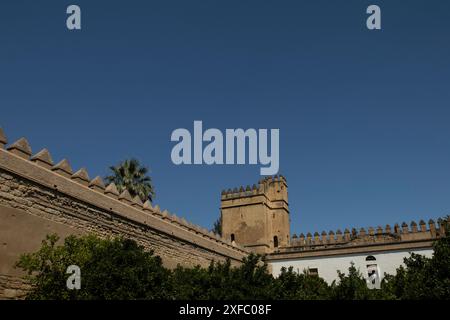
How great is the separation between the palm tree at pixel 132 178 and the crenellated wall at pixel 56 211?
730 cm

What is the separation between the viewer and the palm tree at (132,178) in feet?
76.2

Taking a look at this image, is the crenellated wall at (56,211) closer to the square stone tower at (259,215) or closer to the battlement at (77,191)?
the battlement at (77,191)

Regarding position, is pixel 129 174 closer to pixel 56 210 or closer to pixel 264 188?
pixel 264 188

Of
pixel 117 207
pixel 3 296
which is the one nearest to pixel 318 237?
pixel 117 207

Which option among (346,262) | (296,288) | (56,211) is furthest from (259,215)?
(56,211)

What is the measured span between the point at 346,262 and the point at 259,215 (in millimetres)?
6306

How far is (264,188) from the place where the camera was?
2811 cm

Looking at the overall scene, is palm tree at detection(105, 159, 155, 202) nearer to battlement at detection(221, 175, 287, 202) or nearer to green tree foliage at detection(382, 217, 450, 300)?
battlement at detection(221, 175, 287, 202)

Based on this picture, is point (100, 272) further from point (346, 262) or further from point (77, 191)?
point (346, 262)

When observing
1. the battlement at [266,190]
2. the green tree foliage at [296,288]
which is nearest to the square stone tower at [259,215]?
the battlement at [266,190]

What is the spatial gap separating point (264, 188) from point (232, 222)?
2993 mm

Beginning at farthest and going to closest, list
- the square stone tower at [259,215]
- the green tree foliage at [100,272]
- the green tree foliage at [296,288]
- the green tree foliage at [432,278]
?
1. the square stone tower at [259,215]
2. the green tree foliage at [432,278]
3. the green tree foliage at [296,288]
4. the green tree foliage at [100,272]

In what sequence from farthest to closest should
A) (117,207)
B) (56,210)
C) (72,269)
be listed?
(117,207)
(56,210)
(72,269)

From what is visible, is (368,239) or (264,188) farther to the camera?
(264,188)
